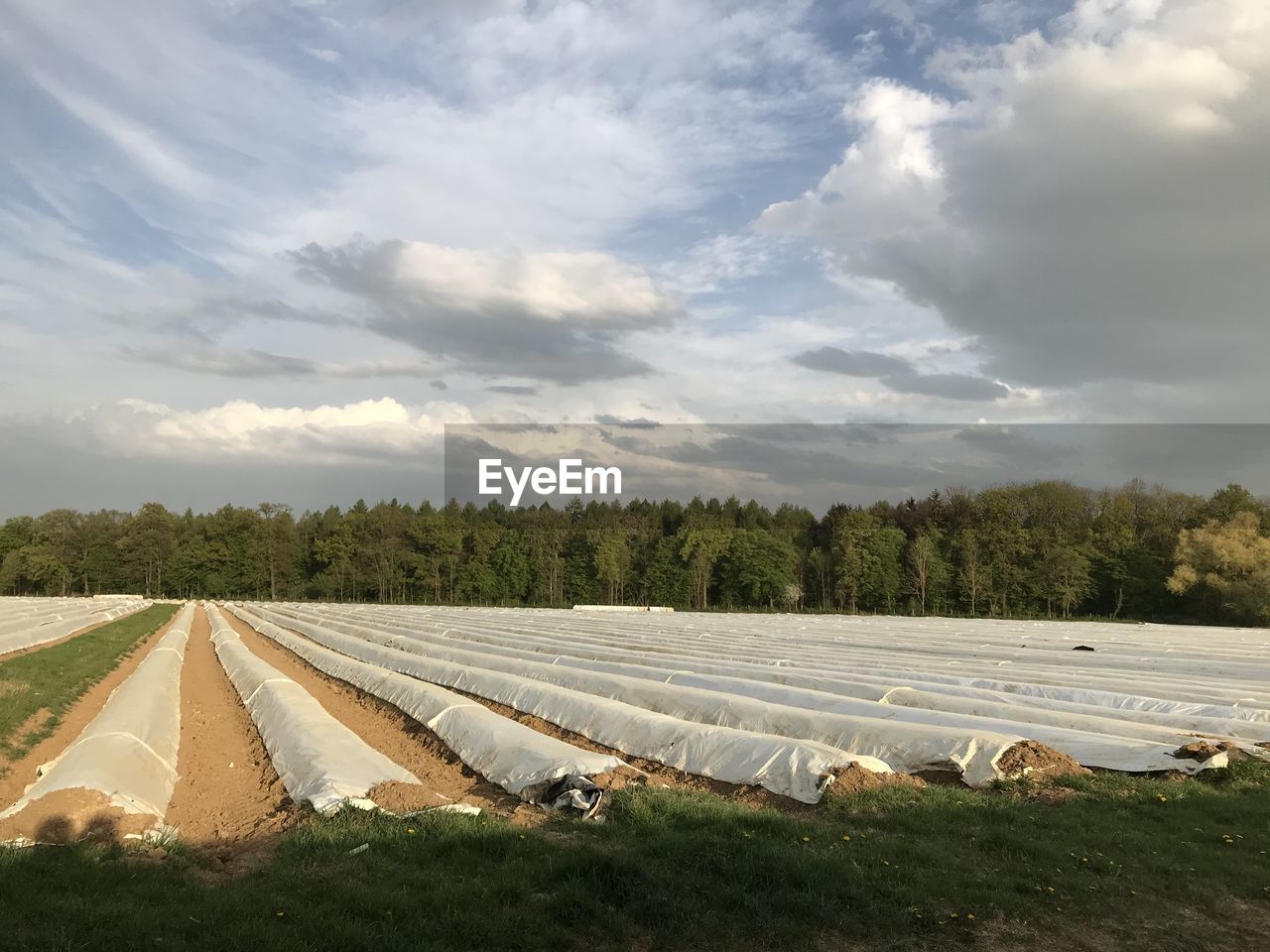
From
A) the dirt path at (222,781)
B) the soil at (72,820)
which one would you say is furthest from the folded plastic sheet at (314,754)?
the soil at (72,820)

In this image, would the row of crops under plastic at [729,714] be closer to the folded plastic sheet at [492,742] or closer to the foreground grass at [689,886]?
the folded plastic sheet at [492,742]

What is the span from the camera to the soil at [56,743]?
10.1m

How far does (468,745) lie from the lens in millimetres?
10477

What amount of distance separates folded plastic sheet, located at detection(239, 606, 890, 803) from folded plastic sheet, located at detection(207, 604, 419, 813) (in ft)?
10.3

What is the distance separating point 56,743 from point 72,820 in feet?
24.5

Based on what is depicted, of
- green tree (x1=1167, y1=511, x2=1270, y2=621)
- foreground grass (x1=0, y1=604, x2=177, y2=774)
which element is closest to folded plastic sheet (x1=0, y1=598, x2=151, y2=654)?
foreground grass (x1=0, y1=604, x2=177, y2=774)

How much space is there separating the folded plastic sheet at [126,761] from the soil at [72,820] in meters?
0.13

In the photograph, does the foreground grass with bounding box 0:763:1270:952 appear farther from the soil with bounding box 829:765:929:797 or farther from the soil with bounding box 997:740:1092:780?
the soil with bounding box 997:740:1092:780

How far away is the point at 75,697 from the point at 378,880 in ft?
50.5

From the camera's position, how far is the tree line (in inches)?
2256

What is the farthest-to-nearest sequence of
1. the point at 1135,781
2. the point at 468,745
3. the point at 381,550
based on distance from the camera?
1. the point at 381,550
2. the point at 468,745
3. the point at 1135,781

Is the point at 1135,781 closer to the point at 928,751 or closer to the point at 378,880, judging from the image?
the point at 928,751

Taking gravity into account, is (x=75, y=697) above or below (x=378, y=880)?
below

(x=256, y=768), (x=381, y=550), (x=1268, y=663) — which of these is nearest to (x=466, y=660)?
(x=256, y=768)
